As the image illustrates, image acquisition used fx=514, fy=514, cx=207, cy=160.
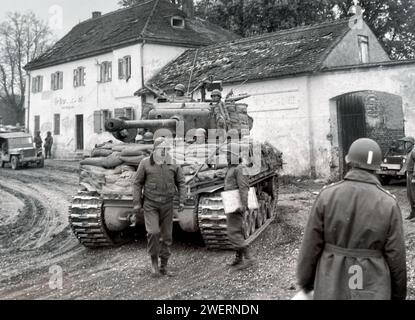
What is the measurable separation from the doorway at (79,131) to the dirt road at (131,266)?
58.1ft

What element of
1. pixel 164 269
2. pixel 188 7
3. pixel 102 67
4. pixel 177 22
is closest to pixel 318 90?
pixel 164 269

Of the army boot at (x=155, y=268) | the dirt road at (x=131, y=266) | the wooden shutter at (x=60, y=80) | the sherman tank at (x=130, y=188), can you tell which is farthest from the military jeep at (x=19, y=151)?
the army boot at (x=155, y=268)

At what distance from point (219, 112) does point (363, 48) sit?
14.1 m

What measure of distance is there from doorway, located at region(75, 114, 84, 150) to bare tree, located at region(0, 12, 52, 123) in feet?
19.4

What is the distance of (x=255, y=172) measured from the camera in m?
9.20

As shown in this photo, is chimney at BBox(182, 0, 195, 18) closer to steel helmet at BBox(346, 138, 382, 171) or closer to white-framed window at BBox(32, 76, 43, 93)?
white-framed window at BBox(32, 76, 43, 93)

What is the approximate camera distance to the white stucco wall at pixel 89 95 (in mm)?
26016

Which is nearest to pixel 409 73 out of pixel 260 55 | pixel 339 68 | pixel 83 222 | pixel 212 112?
pixel 339 68

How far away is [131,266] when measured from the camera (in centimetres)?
741

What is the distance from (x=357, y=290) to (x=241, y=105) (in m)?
8.17

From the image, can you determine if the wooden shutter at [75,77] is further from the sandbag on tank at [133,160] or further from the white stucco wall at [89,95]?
the sandbag on tank at [133,160]

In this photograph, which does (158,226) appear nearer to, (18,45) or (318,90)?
(318,90)

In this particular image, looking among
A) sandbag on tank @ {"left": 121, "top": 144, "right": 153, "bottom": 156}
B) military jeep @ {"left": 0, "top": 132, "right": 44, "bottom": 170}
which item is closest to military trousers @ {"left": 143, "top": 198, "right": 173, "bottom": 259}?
sandbag on tank @ {"left": 121, "top": 144, "right": 153, "bottom": 156}

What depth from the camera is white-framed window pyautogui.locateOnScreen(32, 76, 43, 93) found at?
32.8 meters
